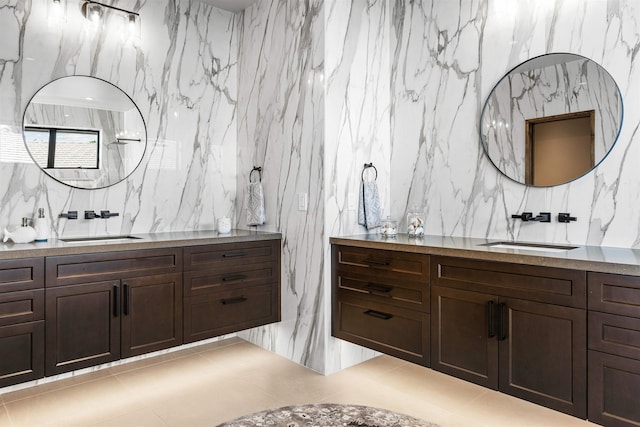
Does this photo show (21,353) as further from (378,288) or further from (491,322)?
(491,322)

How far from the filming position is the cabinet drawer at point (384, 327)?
2.62 metres

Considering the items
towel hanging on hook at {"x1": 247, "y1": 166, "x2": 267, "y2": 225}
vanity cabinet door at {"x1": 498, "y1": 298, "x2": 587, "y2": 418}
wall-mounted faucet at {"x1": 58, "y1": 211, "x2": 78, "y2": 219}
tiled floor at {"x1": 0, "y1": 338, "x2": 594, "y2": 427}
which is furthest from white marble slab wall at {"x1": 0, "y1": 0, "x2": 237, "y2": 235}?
vanity cabinet door at {"x1": 498, "y1": 298, "x2": 587, "y2": 418}

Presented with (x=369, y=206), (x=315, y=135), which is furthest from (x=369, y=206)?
(x=315, y=135)

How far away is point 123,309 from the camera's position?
2707 mm

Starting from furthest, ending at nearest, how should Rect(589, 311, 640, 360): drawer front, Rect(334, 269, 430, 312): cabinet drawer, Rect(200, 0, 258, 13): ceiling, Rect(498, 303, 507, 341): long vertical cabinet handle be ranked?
Rect(200, 0, 258, 13): ceiling
Rect(334, 269, 430, 312): cabinet drawer
Rect(498, 303, 507, 341): long vertical cabinet handle
Rect(589, 311, 640, 360): drawer front

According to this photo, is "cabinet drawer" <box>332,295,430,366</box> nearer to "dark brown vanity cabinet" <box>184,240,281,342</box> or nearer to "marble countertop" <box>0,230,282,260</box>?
"dark brown vanity cabinet" <box>184,240,281,342</box>

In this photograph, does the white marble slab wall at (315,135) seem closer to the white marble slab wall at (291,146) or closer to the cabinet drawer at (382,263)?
the white marble slab wall at (291,146)

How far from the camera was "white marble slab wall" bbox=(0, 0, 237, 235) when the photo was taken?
287 centimetres

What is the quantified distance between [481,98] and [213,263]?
221 cm

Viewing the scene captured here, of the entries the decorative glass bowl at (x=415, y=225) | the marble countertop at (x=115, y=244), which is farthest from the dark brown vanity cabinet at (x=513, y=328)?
the marble countertop at (x=115, y=244)

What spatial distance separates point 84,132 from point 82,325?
1.39 meters

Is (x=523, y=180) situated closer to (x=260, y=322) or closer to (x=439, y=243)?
(x=439, y=243)

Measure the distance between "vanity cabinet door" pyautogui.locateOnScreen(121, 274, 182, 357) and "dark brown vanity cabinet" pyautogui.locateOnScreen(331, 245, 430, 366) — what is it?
3.59ft

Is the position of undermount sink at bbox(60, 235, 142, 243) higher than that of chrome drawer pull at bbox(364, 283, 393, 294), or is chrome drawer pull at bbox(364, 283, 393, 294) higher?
undermount sink at bbox(60, 235, 142, 243)
